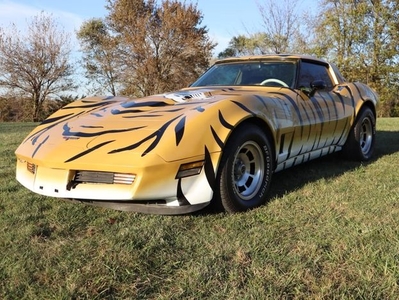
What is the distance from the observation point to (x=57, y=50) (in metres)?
27.0

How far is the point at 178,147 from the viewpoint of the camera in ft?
8.81

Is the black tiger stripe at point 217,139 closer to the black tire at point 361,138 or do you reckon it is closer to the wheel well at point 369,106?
the black tire at point 361,138

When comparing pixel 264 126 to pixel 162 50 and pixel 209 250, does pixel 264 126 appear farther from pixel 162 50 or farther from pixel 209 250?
pixel 162 50

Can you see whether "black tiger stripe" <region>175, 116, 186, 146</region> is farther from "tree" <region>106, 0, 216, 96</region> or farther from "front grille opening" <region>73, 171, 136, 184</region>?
"tree" <region>106, 0, 216, 96</region>

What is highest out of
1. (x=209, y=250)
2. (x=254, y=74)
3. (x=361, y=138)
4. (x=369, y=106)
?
(x=254, y=74)

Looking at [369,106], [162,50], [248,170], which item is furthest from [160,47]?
[248,170]

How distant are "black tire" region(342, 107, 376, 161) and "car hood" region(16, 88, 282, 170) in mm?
2238

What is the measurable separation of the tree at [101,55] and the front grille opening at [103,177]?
28364mm

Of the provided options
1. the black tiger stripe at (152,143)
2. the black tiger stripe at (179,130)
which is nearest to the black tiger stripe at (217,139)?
the black tiger stripe at (179,130)

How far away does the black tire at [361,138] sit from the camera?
194 inches

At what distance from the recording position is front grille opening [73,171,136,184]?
8.74ft

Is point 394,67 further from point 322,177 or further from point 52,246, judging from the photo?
point 52,246

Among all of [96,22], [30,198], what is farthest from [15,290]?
[96,22]

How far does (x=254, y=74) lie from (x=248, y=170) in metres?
1.46
